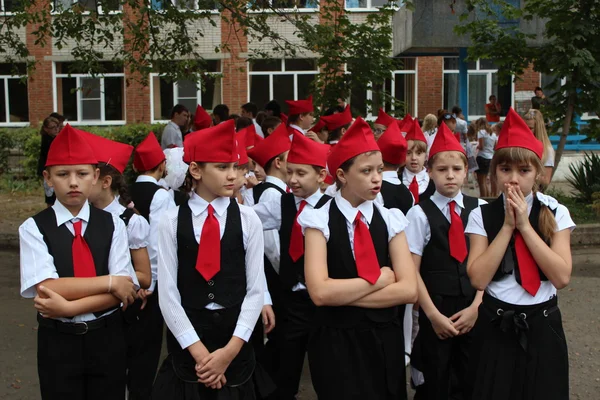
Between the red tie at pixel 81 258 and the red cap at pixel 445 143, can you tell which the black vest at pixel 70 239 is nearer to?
the red tie at pixel 81 258

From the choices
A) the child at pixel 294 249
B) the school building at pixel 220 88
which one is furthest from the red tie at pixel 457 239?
the school building at pixel 220 88

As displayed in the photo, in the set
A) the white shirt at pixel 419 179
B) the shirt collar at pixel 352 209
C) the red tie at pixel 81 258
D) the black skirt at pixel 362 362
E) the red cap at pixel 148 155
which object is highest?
the red cap at pixel 148 155

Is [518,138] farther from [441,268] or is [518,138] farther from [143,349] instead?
[143,349]

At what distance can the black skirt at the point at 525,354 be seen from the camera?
3.60 meters

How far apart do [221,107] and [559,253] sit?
923cm

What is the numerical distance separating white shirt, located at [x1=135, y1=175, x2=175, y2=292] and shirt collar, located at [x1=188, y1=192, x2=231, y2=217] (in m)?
1.06

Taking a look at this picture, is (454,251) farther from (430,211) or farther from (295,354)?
(295,354)

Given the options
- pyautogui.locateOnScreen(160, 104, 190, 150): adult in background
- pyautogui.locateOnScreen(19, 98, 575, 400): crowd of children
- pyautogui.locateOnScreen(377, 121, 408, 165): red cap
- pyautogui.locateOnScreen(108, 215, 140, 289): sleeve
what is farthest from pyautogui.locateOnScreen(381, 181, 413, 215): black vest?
pyautogui.locateOnScreen(160, 104, 190, 150): adult in background

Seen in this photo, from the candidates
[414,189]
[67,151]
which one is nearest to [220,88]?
[414,189]

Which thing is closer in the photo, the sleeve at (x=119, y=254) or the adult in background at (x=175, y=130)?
the sleeve at (x=119, y=254)

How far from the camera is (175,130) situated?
11211 millimetres

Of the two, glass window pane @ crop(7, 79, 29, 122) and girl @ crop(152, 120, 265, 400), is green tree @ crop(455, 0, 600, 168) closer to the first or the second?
girl @ crop(152, 120, 265, 400)

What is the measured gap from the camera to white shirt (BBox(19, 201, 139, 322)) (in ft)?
12.2

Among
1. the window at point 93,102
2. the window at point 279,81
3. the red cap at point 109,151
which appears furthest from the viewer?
the window at point 93,102
